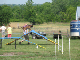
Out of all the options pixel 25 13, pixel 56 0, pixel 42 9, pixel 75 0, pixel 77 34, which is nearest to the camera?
pixel 77 34

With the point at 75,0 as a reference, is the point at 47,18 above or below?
below

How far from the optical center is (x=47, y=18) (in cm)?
6644

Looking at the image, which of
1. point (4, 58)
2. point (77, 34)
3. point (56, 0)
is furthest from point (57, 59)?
point (56, 0)

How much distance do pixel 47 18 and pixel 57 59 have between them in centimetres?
5704

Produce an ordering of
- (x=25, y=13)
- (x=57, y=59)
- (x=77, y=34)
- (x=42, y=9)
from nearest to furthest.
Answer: (x=57, y=59)
(x=77, y=34)
(x=25, y=13)
(x=42, y=9)

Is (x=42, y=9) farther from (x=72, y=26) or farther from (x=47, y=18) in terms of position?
(x=72, y=26)

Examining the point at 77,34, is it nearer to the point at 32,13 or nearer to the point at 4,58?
the point at 4,58

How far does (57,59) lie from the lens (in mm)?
9672

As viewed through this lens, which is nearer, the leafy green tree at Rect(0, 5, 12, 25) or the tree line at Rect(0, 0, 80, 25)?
the leafy green tree at Rect(0, 5, 12, 25)

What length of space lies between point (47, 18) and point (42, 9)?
13734 millimetres

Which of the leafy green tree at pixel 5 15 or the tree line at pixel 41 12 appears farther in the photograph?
the tree line at pixel 41 12

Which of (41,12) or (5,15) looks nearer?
(5,15)

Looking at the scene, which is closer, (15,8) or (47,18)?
(47,18)

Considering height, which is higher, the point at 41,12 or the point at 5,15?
the point at 41,12
